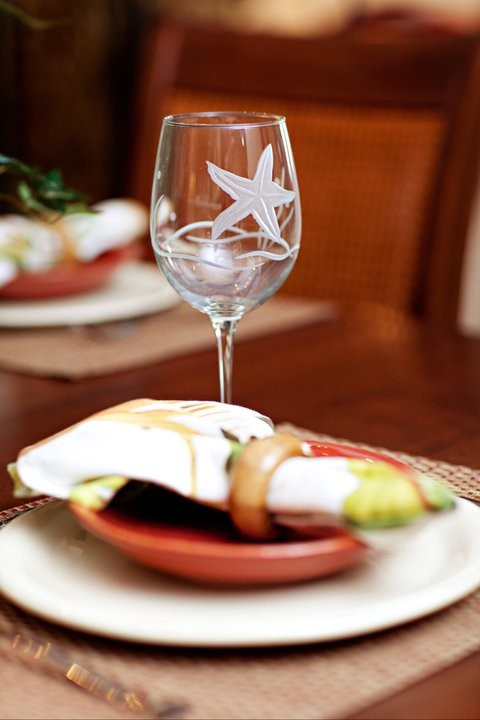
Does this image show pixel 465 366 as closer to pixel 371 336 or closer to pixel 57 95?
pixel 371 336

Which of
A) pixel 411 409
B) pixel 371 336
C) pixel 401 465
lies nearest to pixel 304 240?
pixel 371 336

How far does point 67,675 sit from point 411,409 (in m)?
0.43

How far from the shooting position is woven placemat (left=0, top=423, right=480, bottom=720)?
40 centimetres

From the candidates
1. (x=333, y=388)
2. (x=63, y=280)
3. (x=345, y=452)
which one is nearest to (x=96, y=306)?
(x=63, y=280)

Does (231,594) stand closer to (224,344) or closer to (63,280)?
(224,344)

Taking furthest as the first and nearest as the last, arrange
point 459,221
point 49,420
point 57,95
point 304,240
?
point 57,95, point 304,240, point 459,221, point 49,420

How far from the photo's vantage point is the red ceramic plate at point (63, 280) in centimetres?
105

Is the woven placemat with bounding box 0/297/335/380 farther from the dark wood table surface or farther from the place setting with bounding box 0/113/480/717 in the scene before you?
the place setting with bounding box 0/113/480/717

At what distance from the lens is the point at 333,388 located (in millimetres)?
852

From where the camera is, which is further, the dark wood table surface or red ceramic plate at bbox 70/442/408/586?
the dark wood table surface

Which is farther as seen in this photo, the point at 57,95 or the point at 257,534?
the point at 57,95

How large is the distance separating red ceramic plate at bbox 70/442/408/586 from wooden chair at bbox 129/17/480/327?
892 mm

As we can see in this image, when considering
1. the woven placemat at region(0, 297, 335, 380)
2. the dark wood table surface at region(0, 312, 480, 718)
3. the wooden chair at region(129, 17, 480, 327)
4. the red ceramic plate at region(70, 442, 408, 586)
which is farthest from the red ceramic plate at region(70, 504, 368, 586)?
the wooden chair at region(129, 17, 480, 327)

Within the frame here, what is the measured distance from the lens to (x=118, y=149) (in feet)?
8.66
